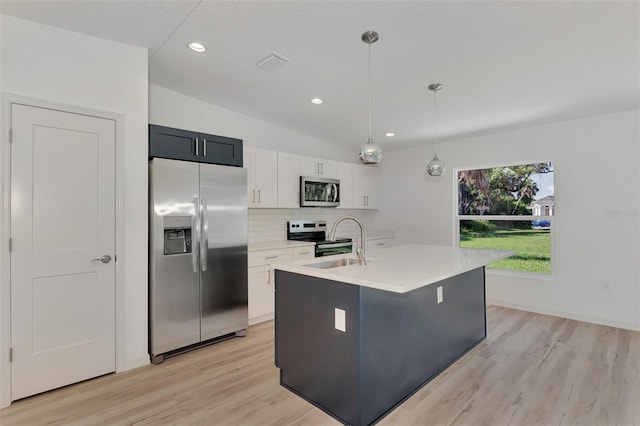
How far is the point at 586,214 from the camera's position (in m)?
3.85

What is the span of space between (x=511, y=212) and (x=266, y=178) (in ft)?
11.3

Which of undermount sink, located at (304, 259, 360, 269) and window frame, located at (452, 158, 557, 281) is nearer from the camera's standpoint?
undermount sink, located at (304, 259, 360, 269)

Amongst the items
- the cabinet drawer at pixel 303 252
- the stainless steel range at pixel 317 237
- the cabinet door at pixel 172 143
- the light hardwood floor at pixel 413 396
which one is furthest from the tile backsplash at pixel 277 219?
the light hardwood floor at pixel 413 396

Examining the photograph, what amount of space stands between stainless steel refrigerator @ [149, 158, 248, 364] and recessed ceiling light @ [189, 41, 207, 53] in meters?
0.99

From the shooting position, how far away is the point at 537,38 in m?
2.29

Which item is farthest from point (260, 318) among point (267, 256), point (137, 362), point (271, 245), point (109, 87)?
point (109, 87)

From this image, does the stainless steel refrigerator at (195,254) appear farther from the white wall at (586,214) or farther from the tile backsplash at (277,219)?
the white wall at (586,214)

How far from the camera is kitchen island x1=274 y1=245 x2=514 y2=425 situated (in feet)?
6.39

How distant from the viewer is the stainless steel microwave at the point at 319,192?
4570 mm

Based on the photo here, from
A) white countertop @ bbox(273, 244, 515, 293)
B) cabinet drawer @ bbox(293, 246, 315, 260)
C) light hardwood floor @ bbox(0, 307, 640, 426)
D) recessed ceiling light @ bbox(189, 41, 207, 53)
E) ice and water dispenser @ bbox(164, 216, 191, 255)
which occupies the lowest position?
light hardwood floor @ bbox(0, 307, 640, 426)

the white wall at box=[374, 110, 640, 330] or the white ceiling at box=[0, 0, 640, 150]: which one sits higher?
the white ceiling at box=[0, 0, 640, 150]

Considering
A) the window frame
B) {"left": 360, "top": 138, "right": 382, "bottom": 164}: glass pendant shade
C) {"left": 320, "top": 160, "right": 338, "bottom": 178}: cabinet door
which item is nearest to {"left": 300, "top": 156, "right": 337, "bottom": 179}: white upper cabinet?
{"left": 320, "top": 160, "right": 338, "bottom": 178}: cabinet door

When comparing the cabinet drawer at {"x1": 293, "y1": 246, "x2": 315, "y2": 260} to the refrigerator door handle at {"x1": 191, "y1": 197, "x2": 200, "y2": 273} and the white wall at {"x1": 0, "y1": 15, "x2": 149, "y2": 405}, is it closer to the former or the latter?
the refrigerator door handle at {"x1": 191, "y1": 197, "x2": 200, "y2": 273}

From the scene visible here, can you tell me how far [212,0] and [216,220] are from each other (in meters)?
1.87
